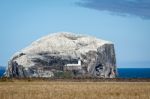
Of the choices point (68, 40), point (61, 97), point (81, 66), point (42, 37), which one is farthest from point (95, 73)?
point (61, 97)

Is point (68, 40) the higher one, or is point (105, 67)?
point (68, 40)

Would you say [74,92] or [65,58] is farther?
[65,58]

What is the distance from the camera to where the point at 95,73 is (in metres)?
145

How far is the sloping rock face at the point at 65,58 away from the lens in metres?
142

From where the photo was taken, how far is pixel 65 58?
14775cm

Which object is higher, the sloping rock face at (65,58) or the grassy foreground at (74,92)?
the sloping rock face at (65,58)

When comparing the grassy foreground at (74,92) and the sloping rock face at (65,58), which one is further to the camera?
the sloping rock face at (65,58)

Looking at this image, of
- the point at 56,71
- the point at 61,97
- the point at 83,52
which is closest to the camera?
the point at 61,97

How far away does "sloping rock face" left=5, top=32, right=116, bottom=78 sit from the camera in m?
142

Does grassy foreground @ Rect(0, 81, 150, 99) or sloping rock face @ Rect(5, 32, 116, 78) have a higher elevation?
sloping rock face @ Rect(5, 32, 116, 78)

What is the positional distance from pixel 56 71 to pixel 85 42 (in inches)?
809

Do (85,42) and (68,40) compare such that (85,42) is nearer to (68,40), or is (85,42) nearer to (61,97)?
(68,40)

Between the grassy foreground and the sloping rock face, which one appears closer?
the grassy foreground

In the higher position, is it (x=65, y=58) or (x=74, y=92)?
(x=65, y=58)
